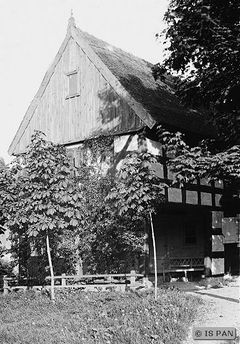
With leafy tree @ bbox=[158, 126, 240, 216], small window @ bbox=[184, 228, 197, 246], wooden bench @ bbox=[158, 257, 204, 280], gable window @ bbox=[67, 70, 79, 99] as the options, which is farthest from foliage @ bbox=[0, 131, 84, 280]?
small window @ bbox=[184, 228, 197, 246]

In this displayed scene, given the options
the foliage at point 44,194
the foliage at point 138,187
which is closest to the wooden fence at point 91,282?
the foliage at point 44,194

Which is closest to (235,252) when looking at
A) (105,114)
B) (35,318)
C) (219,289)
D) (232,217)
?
(232,217)

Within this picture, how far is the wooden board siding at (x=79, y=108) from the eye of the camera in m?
21.0

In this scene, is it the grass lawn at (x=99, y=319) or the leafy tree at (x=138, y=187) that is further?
the leafy tree at (x=138, y=187)

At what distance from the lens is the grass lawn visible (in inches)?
392

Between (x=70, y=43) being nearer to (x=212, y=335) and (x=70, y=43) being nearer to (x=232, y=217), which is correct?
(x=232, y=217)

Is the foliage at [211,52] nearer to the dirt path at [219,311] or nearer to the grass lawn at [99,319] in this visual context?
the dirt path at [219,311]

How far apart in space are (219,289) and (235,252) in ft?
25.9

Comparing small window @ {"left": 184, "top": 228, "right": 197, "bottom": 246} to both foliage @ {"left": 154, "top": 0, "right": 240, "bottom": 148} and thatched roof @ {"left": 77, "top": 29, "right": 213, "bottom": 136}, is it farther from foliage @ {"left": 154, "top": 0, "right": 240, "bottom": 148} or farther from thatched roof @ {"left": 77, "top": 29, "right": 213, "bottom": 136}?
foliage @ {"left": 154, "top": 0, "right": 240, "bottom": 148}

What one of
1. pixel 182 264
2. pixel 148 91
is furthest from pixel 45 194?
pixel 182 264

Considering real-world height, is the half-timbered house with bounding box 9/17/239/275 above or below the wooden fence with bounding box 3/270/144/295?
above

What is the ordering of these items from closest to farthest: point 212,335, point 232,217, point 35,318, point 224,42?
point 212,335
point 35,318
point 224,42
point 232,217

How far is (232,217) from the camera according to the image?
23.2m

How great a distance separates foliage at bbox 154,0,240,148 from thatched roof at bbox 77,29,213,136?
2.60m
